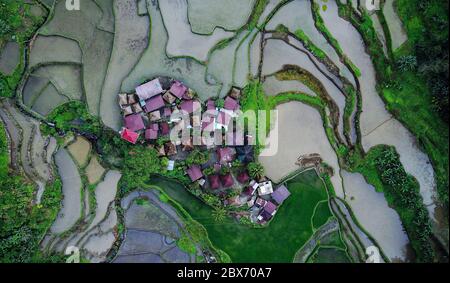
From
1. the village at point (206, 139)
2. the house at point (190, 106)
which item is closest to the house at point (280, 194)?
the village at point (206, 139)

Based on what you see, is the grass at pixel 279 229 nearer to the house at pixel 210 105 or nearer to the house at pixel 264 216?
the house at pixel 264 216

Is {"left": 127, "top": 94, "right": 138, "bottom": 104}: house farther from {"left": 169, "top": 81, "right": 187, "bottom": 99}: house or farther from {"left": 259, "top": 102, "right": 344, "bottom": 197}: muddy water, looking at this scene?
{"left": 259, "top": 102, "right": 344, "bottom": 197}: muddy water

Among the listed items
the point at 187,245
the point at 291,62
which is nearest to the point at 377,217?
the point at 291,62

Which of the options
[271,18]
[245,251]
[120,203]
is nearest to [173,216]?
[120,203]

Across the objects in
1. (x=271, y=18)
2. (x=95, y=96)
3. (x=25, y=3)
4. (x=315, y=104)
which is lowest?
(x=315, y=104)

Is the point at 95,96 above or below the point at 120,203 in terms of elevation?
above

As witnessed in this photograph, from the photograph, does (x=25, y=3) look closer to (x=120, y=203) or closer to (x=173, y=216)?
(x=120, y=203)
